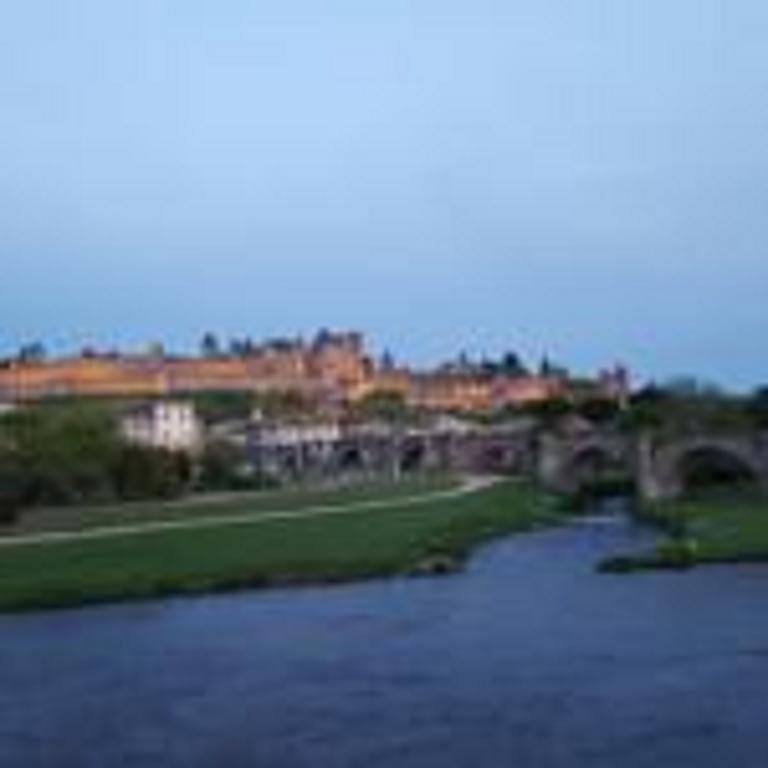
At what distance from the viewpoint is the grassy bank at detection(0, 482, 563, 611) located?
38781 mm

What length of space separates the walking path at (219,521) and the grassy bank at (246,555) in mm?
820

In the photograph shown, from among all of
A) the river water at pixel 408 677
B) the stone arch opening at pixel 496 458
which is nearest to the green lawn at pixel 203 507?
the stone arch opening at pixel 496 458

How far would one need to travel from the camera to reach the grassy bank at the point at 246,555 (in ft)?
127

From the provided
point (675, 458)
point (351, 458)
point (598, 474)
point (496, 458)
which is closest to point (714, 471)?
point (675, 458)

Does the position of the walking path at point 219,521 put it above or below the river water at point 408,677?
above

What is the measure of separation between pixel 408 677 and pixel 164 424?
83.3 meters

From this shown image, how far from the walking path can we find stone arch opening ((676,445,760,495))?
23.0 ft

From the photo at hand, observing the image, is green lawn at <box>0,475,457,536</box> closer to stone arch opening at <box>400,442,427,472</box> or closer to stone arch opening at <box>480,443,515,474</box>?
stone arch opening at <box>480,443,515,474</box>

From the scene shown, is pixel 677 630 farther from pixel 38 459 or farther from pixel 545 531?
pixel 38 459

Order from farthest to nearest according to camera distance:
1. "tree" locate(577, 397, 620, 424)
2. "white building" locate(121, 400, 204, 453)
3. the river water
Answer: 1. "white building" locate(121, 400, 204, 453)
2. "tree" locate(577, 397, 620, 424)
3. the river water

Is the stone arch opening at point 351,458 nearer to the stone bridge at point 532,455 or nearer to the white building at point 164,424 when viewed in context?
the stone bridge at point 532,455

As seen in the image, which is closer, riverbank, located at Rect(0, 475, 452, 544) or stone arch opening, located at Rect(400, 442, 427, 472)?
riverbank, located at Rect(0, 475, 452, 544)

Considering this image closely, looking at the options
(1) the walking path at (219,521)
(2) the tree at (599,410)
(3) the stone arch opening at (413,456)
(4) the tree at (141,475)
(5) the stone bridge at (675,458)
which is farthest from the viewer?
(3) the stone arch opening at (413,456)

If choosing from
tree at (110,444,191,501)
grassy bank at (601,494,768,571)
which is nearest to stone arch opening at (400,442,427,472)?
tree at (110,444,191,501)
